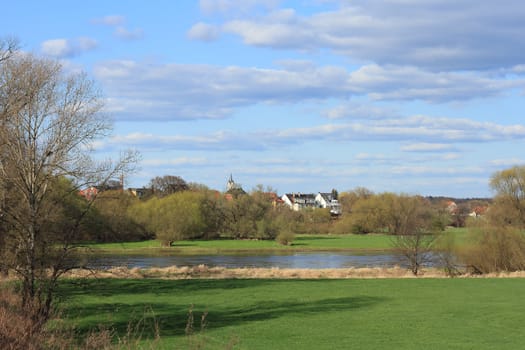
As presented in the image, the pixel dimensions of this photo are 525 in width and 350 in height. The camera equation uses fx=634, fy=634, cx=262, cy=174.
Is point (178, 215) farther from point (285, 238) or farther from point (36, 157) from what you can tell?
point (36, 157)

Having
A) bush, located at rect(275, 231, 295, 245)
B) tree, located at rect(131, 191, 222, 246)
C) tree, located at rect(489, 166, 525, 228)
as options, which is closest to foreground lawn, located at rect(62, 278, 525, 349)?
tree, located at rect(489, 166, 525, 228)

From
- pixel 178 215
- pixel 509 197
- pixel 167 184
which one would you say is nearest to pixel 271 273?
pixel 509 197

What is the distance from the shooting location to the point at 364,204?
4178 inches

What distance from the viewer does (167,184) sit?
412 ft

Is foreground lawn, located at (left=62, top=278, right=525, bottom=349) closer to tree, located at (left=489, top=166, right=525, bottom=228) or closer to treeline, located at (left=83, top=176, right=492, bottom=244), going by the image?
tree, located at (left=489, top=166, right=525, bottom=228)

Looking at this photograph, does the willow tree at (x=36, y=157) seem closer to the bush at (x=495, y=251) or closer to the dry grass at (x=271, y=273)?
the dry grass at (x=271, y=273)

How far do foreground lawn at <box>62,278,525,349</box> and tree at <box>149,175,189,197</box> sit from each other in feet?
306

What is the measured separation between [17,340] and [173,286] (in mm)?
20669

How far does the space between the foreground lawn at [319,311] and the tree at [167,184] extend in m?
93.2

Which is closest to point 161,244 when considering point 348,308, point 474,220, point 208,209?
point 208,209

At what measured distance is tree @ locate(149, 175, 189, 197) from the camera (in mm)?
124419

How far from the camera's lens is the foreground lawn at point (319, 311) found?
15664 millimetres

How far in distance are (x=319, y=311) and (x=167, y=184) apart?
10646cm

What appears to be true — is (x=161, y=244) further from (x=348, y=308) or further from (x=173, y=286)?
(x=348, y=308)
